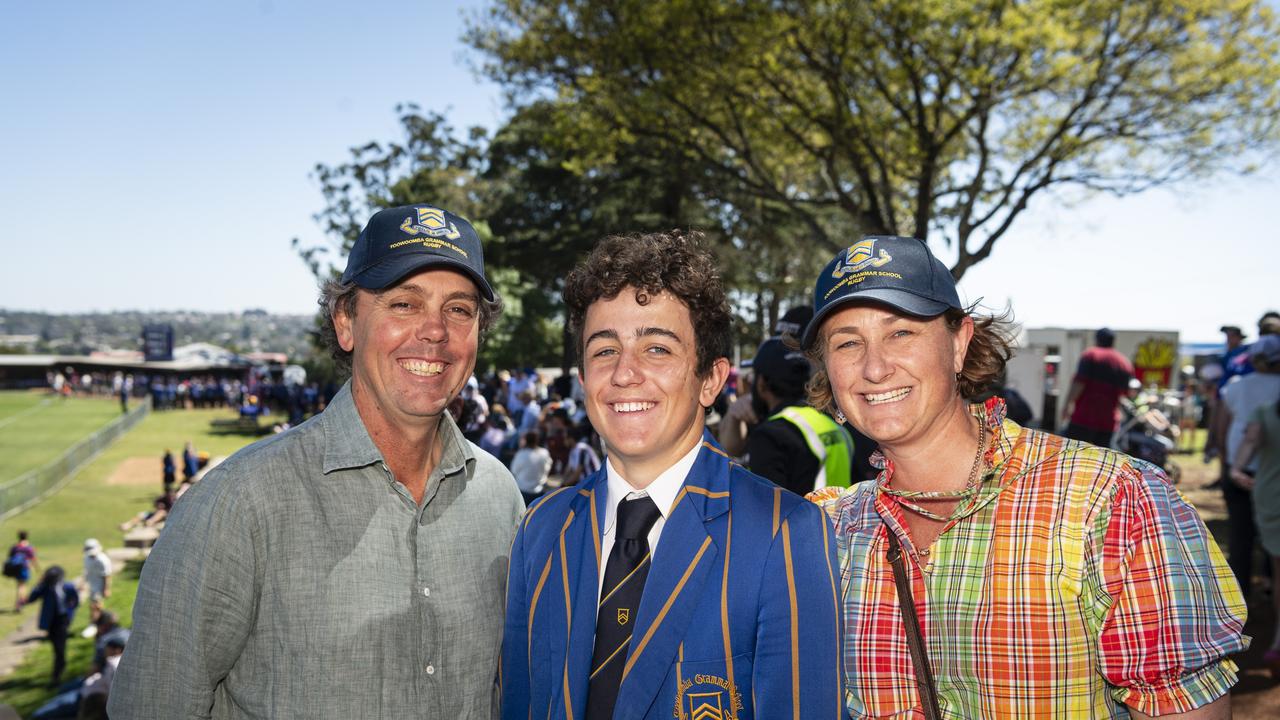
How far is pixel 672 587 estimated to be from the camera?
2.09 metres

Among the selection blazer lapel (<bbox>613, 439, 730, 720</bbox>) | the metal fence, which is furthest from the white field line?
blazer lapel (<bbox>613, 439, 730, 720</bbox>)

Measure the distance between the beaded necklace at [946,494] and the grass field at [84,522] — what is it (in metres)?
12.4

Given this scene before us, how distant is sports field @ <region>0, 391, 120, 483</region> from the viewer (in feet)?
123

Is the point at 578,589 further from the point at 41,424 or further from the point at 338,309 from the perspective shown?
the point at 41,424

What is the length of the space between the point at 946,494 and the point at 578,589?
41.2 inches

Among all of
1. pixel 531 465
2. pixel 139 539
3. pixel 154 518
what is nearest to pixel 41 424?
pixel 154 518

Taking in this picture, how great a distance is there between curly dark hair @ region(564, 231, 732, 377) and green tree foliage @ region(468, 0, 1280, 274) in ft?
32.2

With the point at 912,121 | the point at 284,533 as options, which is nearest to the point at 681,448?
the point at 284,533

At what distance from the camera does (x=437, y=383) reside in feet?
8.58

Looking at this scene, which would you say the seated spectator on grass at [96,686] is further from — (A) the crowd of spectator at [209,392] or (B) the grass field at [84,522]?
(A) the crowd of spectator at [209,392]

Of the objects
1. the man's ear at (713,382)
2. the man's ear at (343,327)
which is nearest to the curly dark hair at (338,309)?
the man's ear at (343,327)

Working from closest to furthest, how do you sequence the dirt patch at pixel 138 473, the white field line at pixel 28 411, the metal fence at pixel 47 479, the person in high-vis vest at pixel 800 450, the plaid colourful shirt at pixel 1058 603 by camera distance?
the plaid colourful shirt at pixel 1058 603 < the person in high-vis vest at pixel 800 450 < the metal fence at pixel 47 479 < the dirt patch at pixel 138 473 < the white field line at pixel 28 411

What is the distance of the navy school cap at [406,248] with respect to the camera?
257cm

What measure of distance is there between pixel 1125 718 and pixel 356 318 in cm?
252
